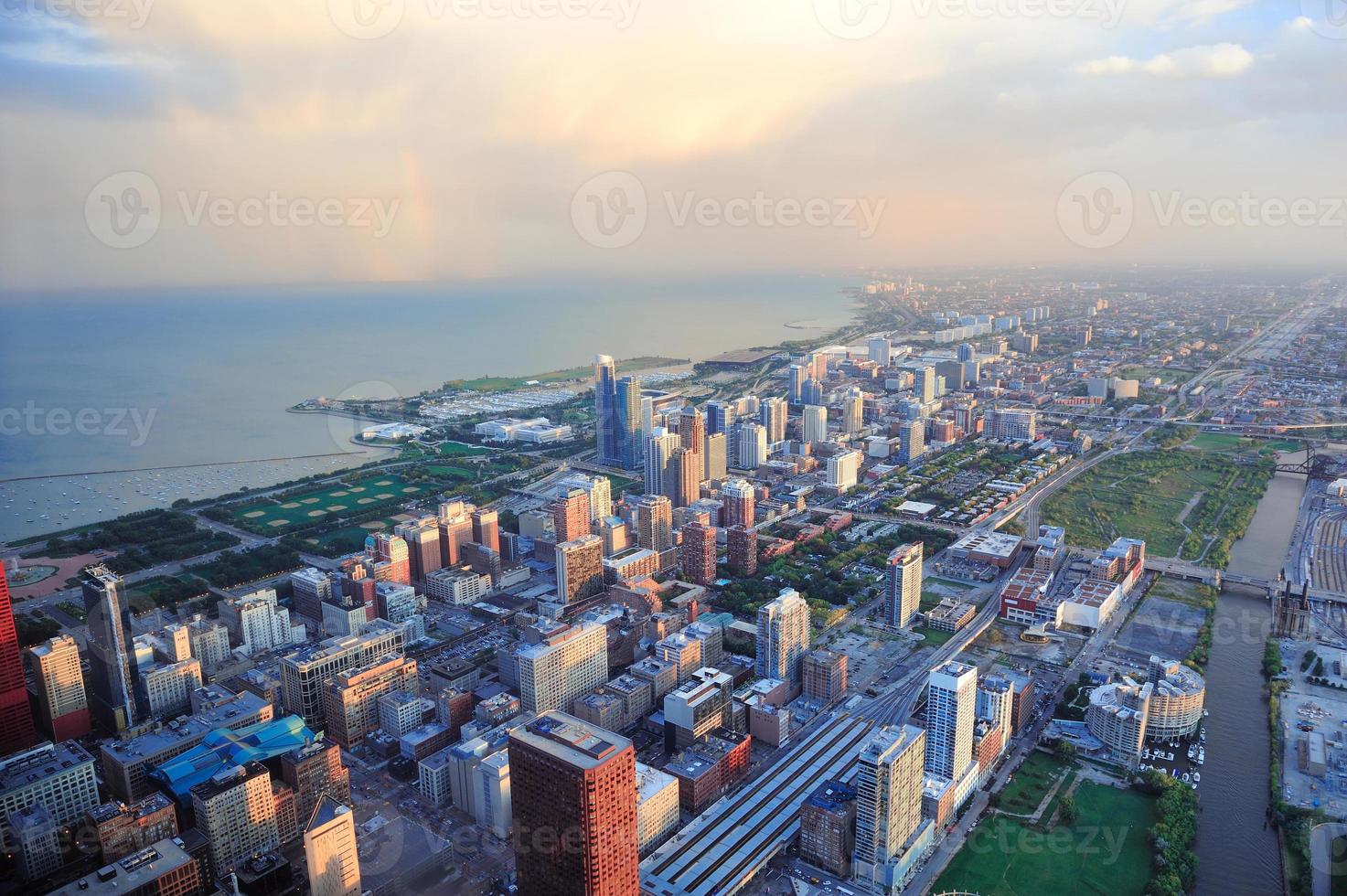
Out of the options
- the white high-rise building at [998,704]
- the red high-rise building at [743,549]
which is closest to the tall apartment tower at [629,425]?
the red high-rise building at [743,549]

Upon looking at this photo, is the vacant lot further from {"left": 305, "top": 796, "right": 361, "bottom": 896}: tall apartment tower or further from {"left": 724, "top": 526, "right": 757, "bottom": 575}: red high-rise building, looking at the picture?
{"left": 305, "top": 796, "right": 361, "bottom": 896}: tall apartment tower

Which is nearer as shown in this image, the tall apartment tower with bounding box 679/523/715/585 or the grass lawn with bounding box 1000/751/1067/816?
the grass lawn with bounding box 1000/751/1067/816

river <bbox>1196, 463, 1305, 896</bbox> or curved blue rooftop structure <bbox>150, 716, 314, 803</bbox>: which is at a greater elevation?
curved blue rooftop structure <bbox>150, 716, 314, 803</bbox>

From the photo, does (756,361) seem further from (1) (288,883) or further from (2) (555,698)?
(1) (288,883)

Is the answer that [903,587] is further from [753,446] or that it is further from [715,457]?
[753,446]

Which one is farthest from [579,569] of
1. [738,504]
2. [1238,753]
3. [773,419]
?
[773,419]

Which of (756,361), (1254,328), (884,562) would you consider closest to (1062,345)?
(1254,328)
